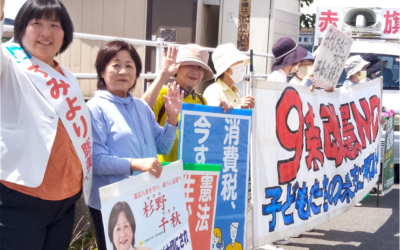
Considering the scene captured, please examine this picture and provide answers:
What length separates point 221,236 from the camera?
3506mm

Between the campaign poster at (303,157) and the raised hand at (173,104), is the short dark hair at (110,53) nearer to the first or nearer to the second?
the raised hand at (173,104)

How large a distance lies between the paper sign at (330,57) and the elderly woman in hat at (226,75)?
0.83 metres

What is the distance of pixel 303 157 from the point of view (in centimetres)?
439

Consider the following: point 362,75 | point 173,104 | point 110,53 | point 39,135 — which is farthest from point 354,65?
point 39,135

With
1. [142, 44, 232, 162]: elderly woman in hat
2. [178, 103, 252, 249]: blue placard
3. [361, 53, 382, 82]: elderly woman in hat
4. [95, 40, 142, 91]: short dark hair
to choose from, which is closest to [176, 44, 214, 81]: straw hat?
[142, 44, 232, 162]: elderly woman in hat

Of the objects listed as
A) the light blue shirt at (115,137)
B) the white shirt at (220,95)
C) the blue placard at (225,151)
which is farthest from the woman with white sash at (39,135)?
the white shirt at (220,95)

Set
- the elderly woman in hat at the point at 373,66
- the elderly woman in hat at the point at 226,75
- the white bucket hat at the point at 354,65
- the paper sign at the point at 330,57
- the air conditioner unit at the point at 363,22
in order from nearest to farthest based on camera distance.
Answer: the elderly woman in hat at the point at 226,75
the paper sign at the point at 330,57
the white bucket hat at the point at 354,65
the elderly woman in hat at the point at 373,66
the air conditioner unit at the point at 363,22

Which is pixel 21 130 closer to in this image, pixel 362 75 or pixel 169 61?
pixel 169 61

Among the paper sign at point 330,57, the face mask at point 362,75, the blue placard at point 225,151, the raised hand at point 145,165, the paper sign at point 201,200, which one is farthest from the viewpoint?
the face mask at point 362,75

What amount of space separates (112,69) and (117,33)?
7.47 meters

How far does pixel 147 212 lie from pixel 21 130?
80cm

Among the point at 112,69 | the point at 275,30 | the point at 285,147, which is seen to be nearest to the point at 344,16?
the point at 275,30

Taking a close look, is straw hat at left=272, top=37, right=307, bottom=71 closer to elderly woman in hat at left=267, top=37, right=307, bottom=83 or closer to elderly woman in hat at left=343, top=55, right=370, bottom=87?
elderly woman in hat at left=267, top=37, right=307, bottom=83

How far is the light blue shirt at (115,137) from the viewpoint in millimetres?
2582
